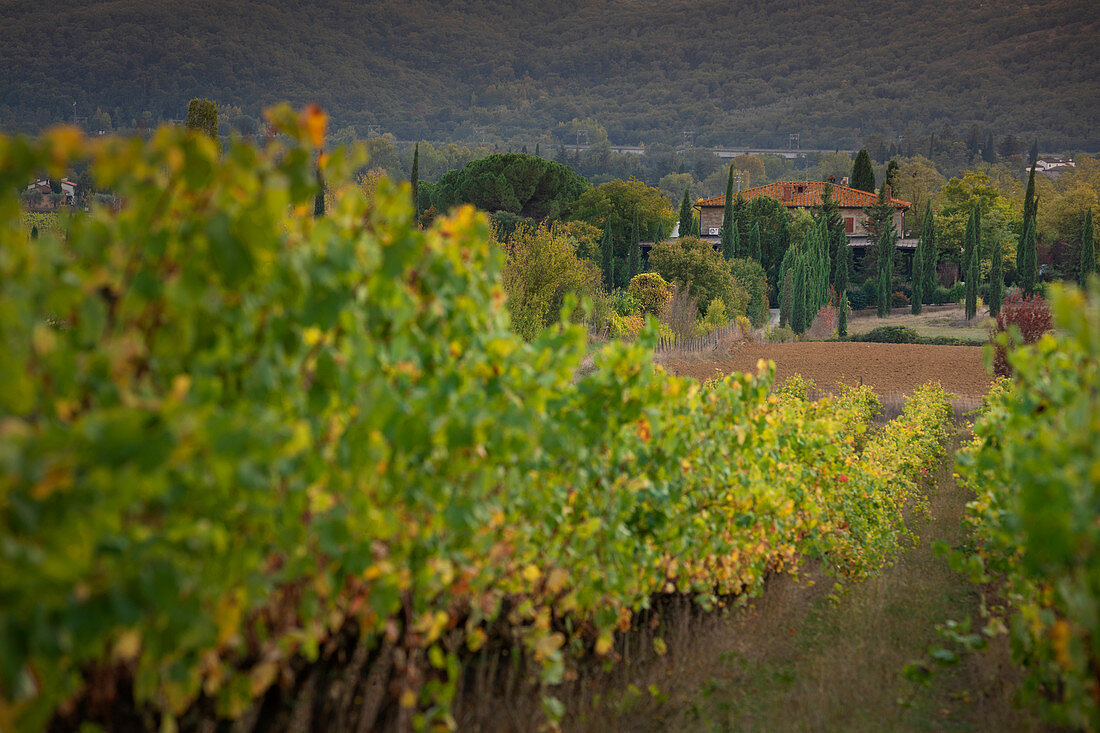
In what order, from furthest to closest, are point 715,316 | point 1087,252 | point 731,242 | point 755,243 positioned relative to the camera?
point 755,243
point 731,242
point 1087,252
point 715,316

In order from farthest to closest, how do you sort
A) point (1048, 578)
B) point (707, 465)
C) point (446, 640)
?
point (707, 465), point (1048, 578), point (446, 640)

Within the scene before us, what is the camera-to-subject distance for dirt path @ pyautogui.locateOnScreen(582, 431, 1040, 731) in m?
4.32

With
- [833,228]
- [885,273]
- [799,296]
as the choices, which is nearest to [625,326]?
[799,296]

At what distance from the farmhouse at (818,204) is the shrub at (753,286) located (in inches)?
282

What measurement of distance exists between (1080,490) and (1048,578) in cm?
142

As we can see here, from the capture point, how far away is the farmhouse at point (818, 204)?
180 feet

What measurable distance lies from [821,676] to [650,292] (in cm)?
3050

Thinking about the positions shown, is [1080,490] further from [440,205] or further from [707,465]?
[440,205]

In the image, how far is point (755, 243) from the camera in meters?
48.0

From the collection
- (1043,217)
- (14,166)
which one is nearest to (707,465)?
(14,166)

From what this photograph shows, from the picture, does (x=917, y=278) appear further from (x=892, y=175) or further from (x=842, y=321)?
(x=892, y=175)

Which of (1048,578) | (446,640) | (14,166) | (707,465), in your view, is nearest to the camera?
(14,166)

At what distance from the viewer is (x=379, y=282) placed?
232 centimetres

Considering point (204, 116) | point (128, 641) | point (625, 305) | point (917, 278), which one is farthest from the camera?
point (917, 278)
